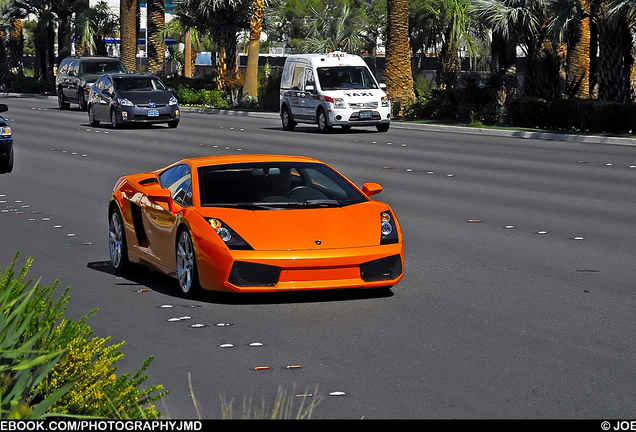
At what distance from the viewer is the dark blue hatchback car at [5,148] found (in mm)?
21812

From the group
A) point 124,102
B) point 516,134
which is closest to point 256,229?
point 516,134

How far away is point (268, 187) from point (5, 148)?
40.8 feet

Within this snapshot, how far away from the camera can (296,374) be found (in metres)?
7.38

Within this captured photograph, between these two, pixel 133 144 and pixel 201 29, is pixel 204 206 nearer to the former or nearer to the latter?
pixel 133 144

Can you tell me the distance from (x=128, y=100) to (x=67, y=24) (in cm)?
3423

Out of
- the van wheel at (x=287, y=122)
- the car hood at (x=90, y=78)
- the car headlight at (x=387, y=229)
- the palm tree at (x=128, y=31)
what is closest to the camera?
the car headlight at (x=387, y=229)

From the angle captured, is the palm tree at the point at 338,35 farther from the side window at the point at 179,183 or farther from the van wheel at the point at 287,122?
the side window at the point at 179,183

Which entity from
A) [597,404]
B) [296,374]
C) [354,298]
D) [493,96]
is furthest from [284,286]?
[493,96]

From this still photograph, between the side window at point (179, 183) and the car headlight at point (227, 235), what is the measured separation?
25.9 inches

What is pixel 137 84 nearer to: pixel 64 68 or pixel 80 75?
pixel 80 75

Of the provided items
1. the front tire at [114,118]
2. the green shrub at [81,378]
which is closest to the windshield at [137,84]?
the front tire at [114,118]

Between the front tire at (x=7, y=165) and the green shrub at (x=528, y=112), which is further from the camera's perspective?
the green shrub at (x=528, y=112)

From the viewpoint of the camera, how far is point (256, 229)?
9.88m

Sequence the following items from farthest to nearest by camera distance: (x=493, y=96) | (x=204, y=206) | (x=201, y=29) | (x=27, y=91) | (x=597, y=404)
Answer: (x=27, y=91) < (x=201, y=29) < (x=493, y=96) < (x=204, y=206) < (x=597, y=404)
